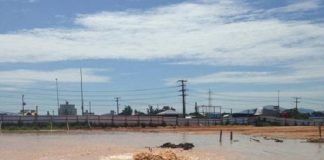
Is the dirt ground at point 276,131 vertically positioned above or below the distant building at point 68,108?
below

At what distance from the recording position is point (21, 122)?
9088 centimetres

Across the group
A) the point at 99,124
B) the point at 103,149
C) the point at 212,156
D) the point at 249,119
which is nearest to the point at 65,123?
the point at 99,124

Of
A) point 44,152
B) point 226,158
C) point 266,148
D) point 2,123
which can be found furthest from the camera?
point 2,123

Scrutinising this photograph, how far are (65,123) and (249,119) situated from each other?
1363 inches

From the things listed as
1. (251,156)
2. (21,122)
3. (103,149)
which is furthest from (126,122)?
(251,156)

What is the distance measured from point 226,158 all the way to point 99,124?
55.2 meters

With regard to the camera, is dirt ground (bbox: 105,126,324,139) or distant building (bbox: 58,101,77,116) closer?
dirt ground (bbox: 105,126,324,139)

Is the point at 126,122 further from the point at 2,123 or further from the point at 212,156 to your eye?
the point at 212,156

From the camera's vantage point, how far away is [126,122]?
93438 millimetres

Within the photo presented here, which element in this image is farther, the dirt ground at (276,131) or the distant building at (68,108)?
the distant building at (68,108)

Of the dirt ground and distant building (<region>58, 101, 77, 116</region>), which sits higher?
distant building (<region>58, 101, 77, 116</region>)

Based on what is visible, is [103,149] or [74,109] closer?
[103,149]

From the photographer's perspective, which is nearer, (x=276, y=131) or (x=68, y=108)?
(x=276, y=131)

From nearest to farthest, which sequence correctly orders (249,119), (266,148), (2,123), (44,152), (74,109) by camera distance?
(44,152), (266,148), (2,123), (249,119), (74,109)
